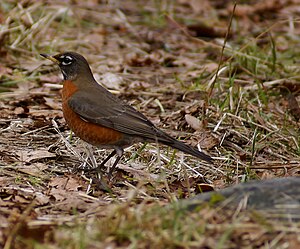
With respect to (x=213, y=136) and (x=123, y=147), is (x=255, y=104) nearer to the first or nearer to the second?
(x=213, y=136)

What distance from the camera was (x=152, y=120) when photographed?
686cm

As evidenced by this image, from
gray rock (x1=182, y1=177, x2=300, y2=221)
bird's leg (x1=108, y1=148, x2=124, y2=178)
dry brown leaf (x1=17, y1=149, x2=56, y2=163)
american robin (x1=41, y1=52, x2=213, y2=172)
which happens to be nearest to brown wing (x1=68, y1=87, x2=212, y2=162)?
american robin (x1=41, y1=52, x2=213, y2=172)

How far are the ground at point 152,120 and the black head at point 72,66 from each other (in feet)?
1.60

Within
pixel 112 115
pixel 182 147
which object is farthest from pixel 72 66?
pixel 182 147

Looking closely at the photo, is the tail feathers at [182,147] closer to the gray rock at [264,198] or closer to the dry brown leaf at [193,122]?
the dry brown leaf at [193,122]

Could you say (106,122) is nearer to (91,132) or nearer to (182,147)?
(91,132)

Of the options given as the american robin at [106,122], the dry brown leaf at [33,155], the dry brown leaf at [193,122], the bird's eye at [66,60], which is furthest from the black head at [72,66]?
the dry brown leaf at [193,122]

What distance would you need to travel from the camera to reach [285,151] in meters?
6.34

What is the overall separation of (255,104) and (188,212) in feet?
11.9

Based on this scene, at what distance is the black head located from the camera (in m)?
6.16

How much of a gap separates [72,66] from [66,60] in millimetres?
95

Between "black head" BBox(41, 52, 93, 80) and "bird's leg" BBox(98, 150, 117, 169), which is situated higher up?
"black head" BBox(41, 52, 93, 80)

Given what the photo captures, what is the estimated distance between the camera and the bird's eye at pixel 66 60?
6258 millimetres

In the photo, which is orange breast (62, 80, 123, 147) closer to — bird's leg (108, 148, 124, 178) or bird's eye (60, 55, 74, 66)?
bird's leg (108, 148, 124, 178)
